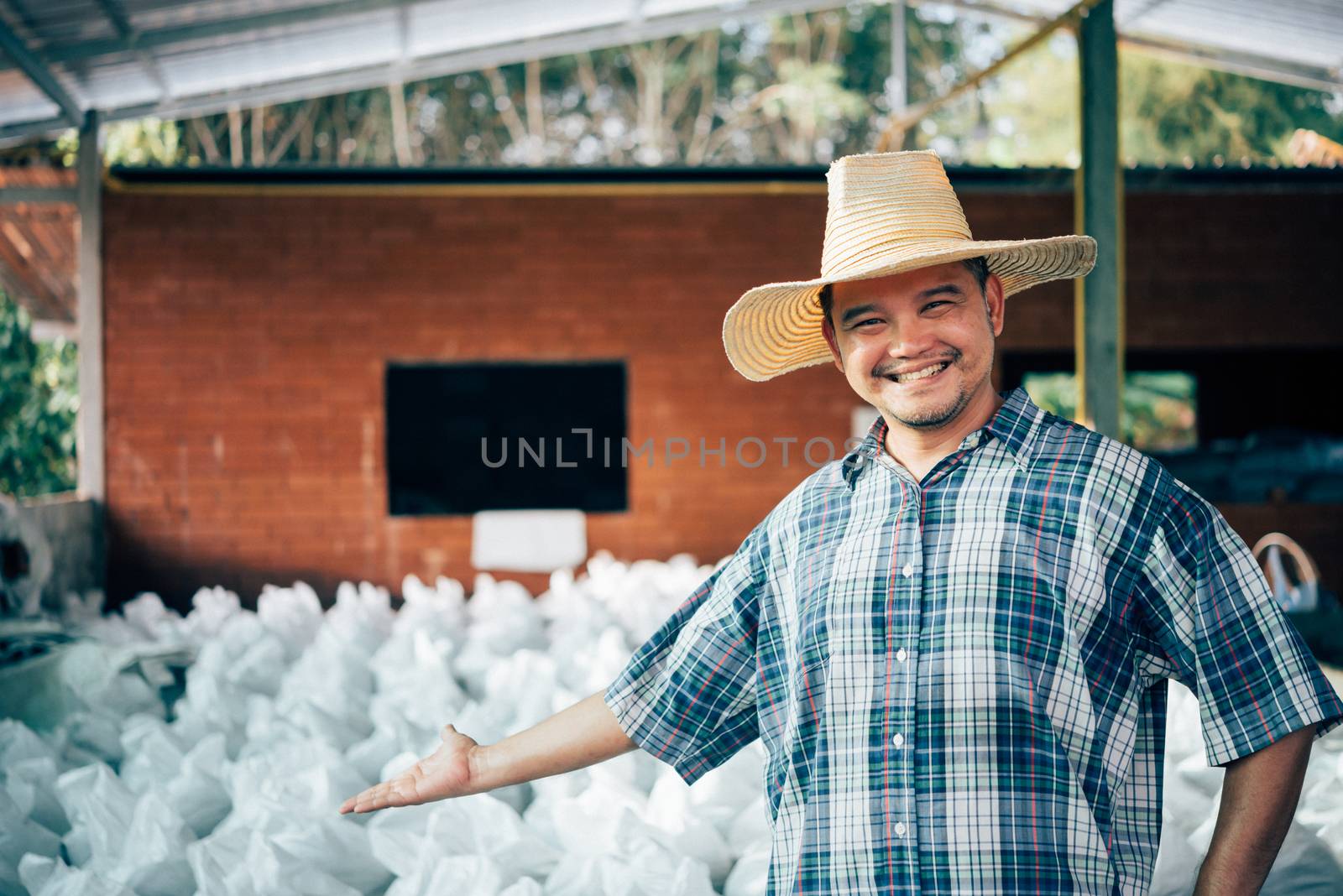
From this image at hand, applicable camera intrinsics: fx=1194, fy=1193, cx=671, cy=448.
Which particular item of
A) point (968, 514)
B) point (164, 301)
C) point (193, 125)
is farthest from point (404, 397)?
point (193, 125)

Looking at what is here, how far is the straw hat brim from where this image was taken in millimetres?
1511

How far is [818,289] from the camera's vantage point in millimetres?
1778

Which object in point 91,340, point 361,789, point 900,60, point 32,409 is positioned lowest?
point 361,789

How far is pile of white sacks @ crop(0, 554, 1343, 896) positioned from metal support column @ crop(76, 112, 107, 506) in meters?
2.95

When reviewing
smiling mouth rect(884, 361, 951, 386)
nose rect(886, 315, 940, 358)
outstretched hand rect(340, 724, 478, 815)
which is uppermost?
nose rect(886, 315, 940, 358)

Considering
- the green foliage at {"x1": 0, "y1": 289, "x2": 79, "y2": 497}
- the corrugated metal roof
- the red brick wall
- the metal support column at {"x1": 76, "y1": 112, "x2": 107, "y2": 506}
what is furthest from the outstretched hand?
the green foliage at {"x1": 0, "y1": 289, "x2": 79, "y2": 497}

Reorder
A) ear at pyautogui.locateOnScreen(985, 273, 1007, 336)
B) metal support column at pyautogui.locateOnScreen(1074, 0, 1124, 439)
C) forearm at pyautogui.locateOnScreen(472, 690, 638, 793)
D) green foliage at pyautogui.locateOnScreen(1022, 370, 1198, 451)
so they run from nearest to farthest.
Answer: ear at pyautogui.locateOnScreen(985, 273, 1007, 336) < forearm at pyautogui.locateOnScreen(472, 690, 638, 793) < metal support column at pyautogui.locateOnScreen(1074, 0, 1124, 439) < green foliage at pyautogui.locateOnScreen(1022, 370, 1198, 451)

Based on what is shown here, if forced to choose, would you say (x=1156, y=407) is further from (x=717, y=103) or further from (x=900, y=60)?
(x=900, y=60)

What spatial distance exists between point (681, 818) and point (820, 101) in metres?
17.4

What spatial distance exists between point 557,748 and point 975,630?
Answer: 654 mm

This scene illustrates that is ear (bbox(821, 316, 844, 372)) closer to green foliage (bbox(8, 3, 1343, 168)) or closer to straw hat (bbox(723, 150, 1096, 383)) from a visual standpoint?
straw hat (bbox(723, 150, 1096, 383))

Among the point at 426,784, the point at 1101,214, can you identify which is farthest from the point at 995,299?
the point at 1101,214

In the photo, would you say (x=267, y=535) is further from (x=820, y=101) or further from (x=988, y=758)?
(x=820, y=101)

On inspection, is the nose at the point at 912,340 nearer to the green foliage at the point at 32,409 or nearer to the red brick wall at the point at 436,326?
the red brick wall at the point at 436,326
